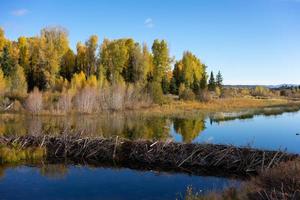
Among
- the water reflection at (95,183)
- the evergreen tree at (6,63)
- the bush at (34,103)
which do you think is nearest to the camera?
the water reflection at (95,183)

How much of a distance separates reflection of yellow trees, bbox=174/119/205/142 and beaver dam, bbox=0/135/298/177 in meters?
8.92

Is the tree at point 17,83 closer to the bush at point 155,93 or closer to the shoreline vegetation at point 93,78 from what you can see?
the shoreline vegetation at point 93,78

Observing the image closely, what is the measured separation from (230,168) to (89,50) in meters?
55.4

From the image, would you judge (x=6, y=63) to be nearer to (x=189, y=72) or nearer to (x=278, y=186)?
(x=189, y=72)

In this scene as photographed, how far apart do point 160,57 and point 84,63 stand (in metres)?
14.6

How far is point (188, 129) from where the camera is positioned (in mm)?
38188

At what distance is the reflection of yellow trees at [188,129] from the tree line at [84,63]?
18.6m

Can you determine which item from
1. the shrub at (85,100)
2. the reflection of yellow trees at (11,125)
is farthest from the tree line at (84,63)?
the reflection of yellow trees at (11,125)

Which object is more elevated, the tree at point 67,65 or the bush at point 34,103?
the tree at point 67,65

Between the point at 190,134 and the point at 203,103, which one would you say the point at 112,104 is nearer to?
the point at 203,103

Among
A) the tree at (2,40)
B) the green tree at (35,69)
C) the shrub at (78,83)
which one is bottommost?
the shrub at (78,83)

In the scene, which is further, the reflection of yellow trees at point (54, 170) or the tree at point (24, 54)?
the tree at point (24, 54)

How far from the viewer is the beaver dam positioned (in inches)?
804

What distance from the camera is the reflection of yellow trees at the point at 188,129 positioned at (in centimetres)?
3319
